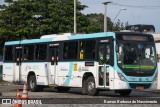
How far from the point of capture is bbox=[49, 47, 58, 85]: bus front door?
26.2m

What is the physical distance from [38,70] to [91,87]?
5.67 metres

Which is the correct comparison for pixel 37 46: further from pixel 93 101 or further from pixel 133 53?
pixel 93 101

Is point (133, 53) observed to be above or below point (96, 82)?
above

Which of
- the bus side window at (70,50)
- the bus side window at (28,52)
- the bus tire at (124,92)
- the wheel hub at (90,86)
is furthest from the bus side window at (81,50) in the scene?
the bus side window at (28,52)

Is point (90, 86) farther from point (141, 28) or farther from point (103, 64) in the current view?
point (141, 28)

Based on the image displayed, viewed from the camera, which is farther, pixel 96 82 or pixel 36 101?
pixel 96 82

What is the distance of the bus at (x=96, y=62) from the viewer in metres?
21.7

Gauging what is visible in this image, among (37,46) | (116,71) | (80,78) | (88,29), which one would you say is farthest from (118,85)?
(88,29)

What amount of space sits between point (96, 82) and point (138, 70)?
214cm

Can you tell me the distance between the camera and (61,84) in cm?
2572

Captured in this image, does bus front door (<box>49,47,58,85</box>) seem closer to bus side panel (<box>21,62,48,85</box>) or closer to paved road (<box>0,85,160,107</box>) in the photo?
bus side panel (<box>21,62,48,85</box>)

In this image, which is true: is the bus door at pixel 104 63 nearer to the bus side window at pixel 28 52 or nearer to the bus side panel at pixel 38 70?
the bus side panel at pixel 38 70

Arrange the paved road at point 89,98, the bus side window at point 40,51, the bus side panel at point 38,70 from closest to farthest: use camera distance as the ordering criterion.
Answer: the paved road at point 89,98, the bus side panel at point 38,70, the bus side window at point 40,51

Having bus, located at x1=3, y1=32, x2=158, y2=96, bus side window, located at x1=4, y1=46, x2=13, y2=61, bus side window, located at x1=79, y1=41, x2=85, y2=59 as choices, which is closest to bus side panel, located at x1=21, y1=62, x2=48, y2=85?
bus, located at x1=3, y1=32, x2=158, y2=96
